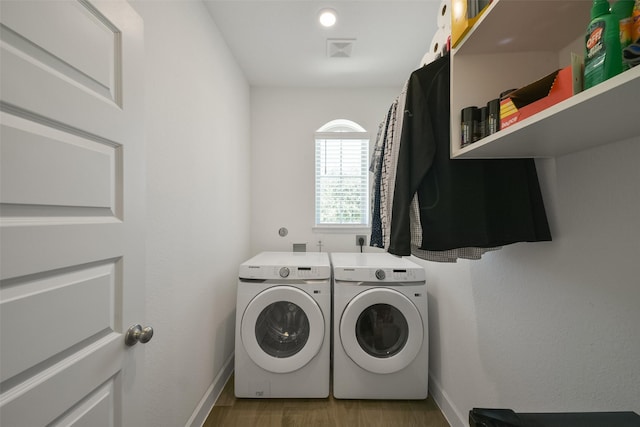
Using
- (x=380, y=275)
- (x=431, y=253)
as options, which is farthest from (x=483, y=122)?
(x=380, y=275)

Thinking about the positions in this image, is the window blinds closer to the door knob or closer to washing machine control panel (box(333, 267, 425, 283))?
washing machine control panel (box(333, 267, 425, 283))

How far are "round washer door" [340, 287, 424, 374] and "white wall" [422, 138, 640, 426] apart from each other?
0.38 m

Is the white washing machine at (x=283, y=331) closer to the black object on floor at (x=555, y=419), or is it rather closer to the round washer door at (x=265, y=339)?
the round washer door at (x=265, y=339)

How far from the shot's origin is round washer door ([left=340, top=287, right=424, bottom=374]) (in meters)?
1.64

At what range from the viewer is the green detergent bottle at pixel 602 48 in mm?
477

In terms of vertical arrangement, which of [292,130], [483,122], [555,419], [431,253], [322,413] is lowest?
[322,413]

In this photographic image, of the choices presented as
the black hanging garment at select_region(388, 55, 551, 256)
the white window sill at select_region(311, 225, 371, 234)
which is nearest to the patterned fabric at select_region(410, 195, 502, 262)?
the black hanging garment at select_region(388, 55, 551, 256)

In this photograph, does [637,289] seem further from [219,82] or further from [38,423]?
[219,82]

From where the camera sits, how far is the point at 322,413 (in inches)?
64.6

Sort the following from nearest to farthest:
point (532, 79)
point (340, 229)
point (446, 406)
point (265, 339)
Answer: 1. point (532, 79)
2. point (446, 406)
3. point (265, 339)
4. point (340, 229)

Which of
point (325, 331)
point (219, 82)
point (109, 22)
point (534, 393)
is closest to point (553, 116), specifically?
point (534, 393)

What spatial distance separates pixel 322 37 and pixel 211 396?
8.38ft

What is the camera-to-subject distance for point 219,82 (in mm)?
1804

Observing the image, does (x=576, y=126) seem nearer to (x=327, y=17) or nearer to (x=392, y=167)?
(x=392, y=167)
